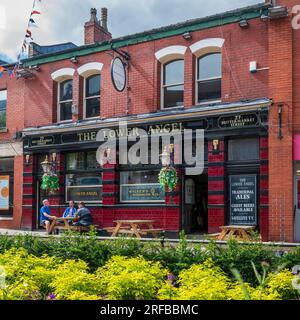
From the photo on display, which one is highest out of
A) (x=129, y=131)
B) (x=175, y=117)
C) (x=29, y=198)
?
(x=175, y=117)

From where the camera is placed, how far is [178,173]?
14336 millimetres

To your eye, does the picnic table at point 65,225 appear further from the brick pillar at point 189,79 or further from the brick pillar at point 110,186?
the brick pillar at point 189,79

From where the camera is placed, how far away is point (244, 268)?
5613mm

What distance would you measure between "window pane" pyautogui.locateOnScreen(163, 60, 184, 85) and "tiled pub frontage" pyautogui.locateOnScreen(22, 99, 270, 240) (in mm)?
1314

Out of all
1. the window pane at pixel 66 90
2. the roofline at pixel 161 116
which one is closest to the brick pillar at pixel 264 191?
the roofline at pixel 161 116

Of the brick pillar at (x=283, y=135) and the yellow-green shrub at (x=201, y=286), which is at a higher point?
the brick pillar at (x=283, y=135)

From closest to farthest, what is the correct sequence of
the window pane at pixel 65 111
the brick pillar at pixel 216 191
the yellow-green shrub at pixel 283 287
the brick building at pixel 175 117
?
the yellow-green shrub at pixel 283 287, the brick building at pixel 175 117, the brick pillar at pixel 216 191, the window pane at pixel 65 111

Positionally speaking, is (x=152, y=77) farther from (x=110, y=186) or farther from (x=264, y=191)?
(x=264, y=191)

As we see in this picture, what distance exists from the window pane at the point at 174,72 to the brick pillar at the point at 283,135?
3.21 metres

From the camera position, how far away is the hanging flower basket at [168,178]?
14008 millimetres

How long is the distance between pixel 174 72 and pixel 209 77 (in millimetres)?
1372

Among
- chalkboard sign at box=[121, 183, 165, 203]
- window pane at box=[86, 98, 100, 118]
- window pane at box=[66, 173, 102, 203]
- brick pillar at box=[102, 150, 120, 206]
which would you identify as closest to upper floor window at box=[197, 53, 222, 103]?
chalkboard sign at box=[121, 183, 165, 203]

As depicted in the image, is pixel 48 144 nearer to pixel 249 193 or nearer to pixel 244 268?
pixel 249 193

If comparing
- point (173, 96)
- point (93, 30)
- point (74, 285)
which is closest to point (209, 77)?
point (173, 96)
